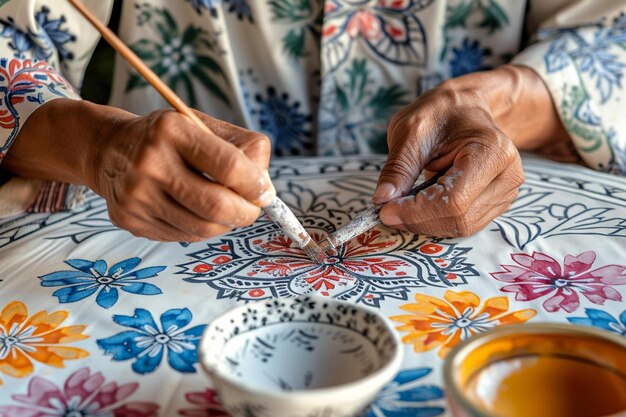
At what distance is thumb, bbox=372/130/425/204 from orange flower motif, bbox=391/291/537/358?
155 millimetres

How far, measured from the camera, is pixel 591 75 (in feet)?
3.56

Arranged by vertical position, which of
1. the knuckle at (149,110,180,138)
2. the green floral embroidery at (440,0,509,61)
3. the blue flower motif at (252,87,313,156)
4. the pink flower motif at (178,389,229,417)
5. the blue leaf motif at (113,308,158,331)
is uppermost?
the knuckle at (149,110,180,138)

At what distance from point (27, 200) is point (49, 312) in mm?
292

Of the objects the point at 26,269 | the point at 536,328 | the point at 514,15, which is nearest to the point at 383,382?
the point at 536,328

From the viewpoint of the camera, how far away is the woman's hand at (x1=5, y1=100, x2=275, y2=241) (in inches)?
25.4

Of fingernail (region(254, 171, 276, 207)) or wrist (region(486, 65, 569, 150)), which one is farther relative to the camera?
wrist (region(486, 65, 569, 150))

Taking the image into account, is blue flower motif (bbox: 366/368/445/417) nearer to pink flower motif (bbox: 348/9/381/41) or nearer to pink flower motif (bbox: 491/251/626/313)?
pink flower motif (bbox: 491/251/626/313)

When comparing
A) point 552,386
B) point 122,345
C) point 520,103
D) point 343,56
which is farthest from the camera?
point 343,56

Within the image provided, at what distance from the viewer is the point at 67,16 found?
982 mm

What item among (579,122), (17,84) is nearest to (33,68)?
(17,84)

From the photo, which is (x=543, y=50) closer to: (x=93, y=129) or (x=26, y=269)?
(x=93, y=129)

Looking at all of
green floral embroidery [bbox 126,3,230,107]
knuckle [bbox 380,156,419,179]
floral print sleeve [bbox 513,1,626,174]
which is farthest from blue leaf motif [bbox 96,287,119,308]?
floral print sleeve [bbox 513,1,626,174]

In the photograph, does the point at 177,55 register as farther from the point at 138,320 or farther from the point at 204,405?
the point at 204,405

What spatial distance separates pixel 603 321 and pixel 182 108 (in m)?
0.42
